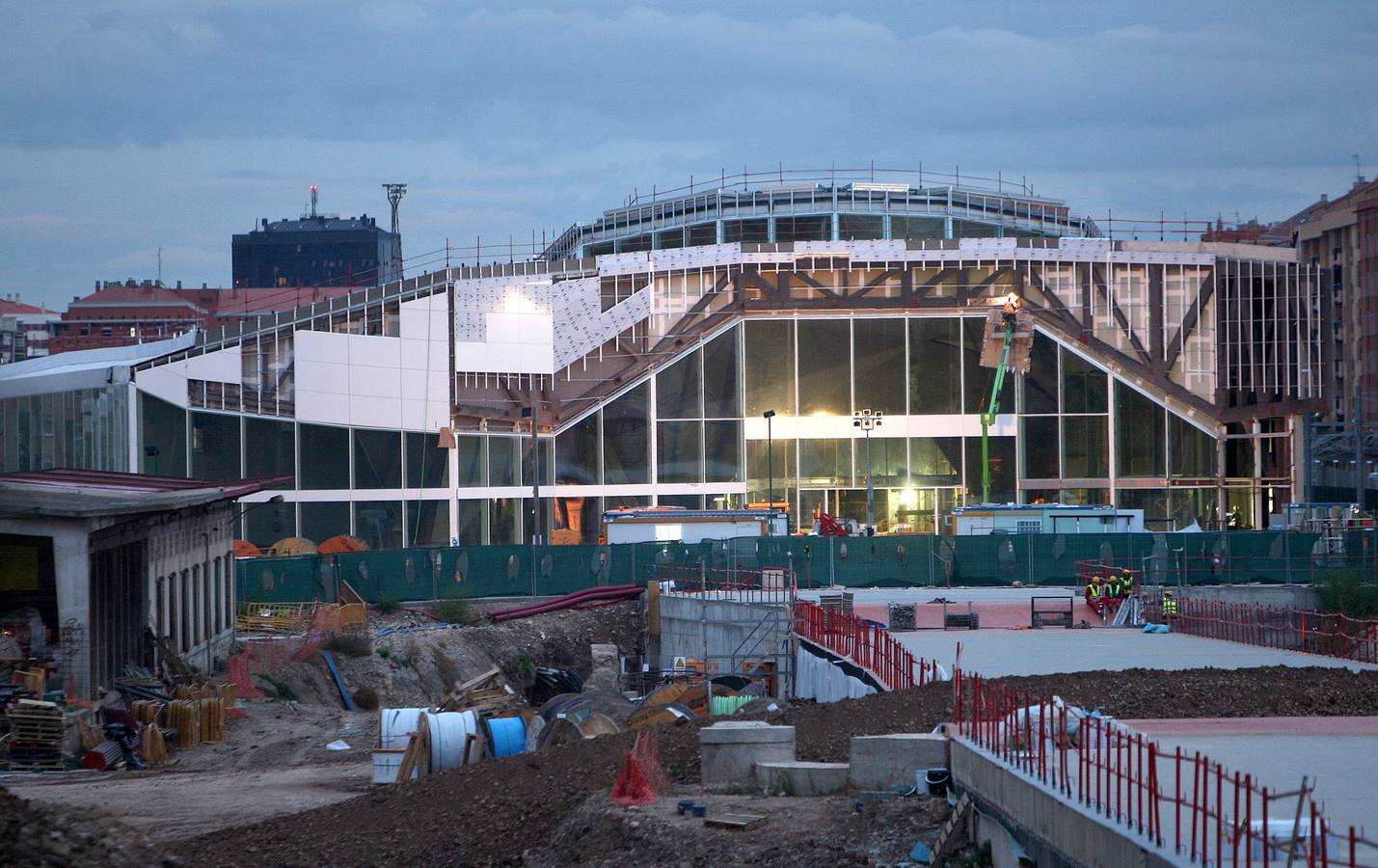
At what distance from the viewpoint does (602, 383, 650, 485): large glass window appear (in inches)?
2810

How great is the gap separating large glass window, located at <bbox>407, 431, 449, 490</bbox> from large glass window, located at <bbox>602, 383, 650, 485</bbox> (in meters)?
7.11

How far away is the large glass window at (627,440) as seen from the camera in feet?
234

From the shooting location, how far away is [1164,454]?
72938 mm

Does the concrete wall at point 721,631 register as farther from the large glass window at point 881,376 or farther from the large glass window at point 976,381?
the large glass window at point 976,381

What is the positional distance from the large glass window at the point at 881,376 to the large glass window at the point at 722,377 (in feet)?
17.0

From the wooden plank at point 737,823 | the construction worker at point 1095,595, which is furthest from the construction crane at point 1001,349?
the wooden plank at point 737,823

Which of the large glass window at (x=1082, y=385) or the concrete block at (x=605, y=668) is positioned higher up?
the large glass window at (x=1082, y=385)

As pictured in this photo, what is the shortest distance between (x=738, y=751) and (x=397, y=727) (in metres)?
8.86

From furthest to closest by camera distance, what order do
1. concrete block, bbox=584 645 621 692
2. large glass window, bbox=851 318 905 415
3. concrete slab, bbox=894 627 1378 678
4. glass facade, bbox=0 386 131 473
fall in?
1. large glass window, bbox=851 318 905 415
2. glass facade, bbox=0 386 131 473
3. concrete block, bbox=584 645 621 692
4. concrete slab, bbox=894 627 1378 678

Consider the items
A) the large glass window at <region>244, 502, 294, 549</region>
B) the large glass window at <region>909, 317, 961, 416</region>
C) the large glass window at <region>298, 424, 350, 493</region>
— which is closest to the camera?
the large glass window at <region>244, 502, 294, 549</region>

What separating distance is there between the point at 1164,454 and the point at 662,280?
23.1 meters

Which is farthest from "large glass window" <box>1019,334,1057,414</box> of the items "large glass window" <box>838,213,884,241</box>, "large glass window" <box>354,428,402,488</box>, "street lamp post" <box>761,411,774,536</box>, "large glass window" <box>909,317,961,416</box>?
"large glass window" <box>354,428,402,488</box>

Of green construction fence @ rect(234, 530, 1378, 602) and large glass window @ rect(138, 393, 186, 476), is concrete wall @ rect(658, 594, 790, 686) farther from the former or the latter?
large glass window @ rect(138, 393, 186, 476)

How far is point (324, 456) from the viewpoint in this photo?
6334cm
